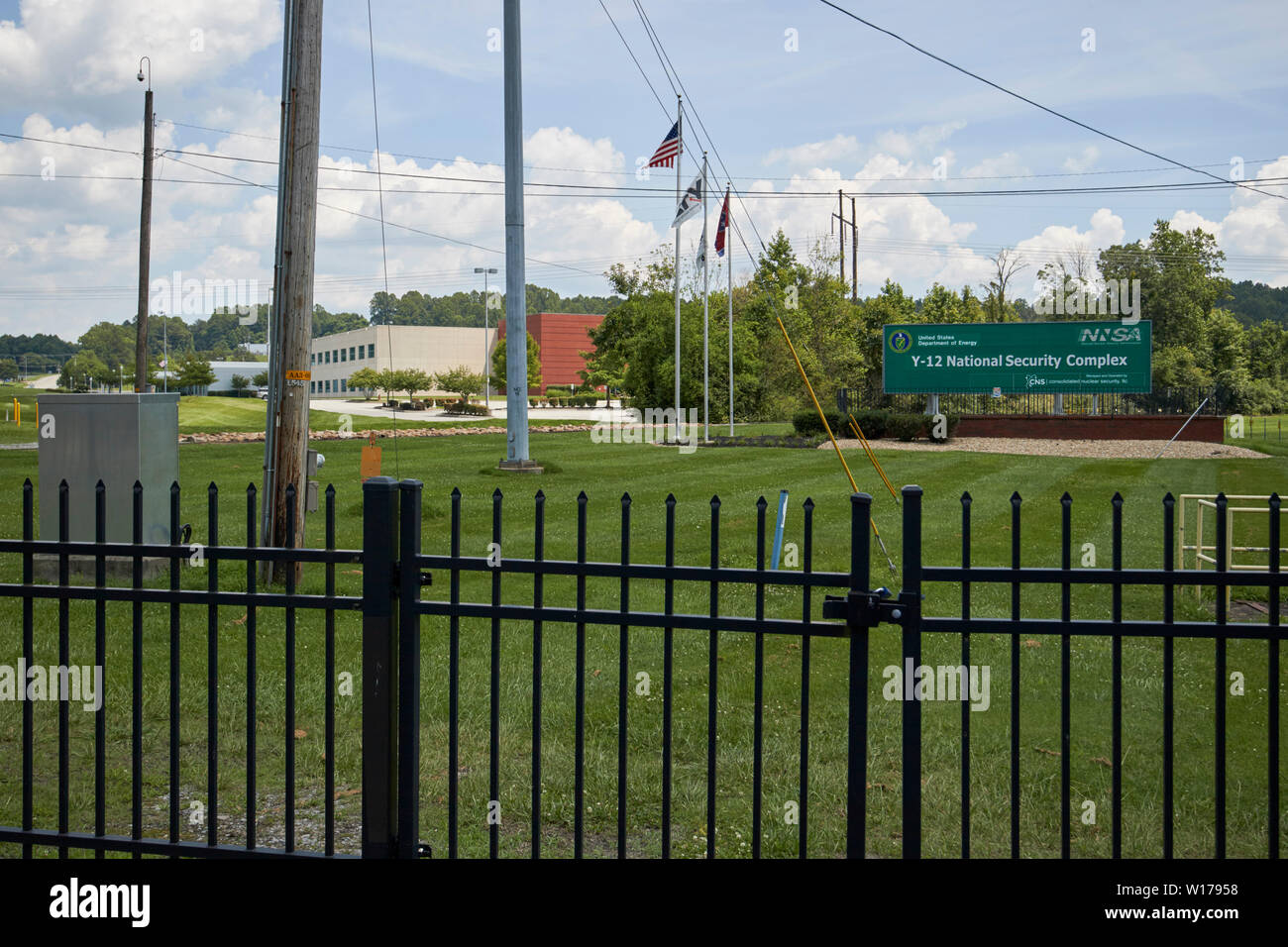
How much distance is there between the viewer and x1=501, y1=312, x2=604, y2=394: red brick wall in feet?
381

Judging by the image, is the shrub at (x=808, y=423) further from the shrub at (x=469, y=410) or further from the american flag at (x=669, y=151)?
the shrub at (x=469, y=410)

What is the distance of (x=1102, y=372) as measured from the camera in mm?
37500

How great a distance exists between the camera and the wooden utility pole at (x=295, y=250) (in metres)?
10.7

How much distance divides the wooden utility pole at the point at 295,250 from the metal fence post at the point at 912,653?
8189 mm

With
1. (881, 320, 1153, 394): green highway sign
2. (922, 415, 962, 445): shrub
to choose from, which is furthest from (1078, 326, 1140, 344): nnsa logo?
(922, 415, 962, 445): shrub

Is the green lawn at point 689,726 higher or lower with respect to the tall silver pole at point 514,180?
lower

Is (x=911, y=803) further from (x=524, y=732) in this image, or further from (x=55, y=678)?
(x=55, y=678)

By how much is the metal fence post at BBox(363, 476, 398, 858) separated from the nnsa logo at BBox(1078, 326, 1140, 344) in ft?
122

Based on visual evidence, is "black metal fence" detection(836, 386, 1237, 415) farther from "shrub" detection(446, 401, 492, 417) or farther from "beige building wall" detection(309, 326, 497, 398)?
"beige building wall" detection(309, 326, 497, 398)

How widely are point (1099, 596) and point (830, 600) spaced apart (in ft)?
27.0

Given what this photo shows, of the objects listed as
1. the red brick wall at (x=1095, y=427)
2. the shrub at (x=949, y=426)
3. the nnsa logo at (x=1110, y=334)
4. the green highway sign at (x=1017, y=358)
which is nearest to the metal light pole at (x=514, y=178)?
the shrub at (x=949, y=426)

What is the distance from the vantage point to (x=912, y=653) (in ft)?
11.5

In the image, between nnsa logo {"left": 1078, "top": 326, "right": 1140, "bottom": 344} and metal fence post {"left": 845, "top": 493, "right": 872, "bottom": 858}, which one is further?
nnsa logo {"left": 1078, "top": 326, "right": 1140, "bottom": 344}
